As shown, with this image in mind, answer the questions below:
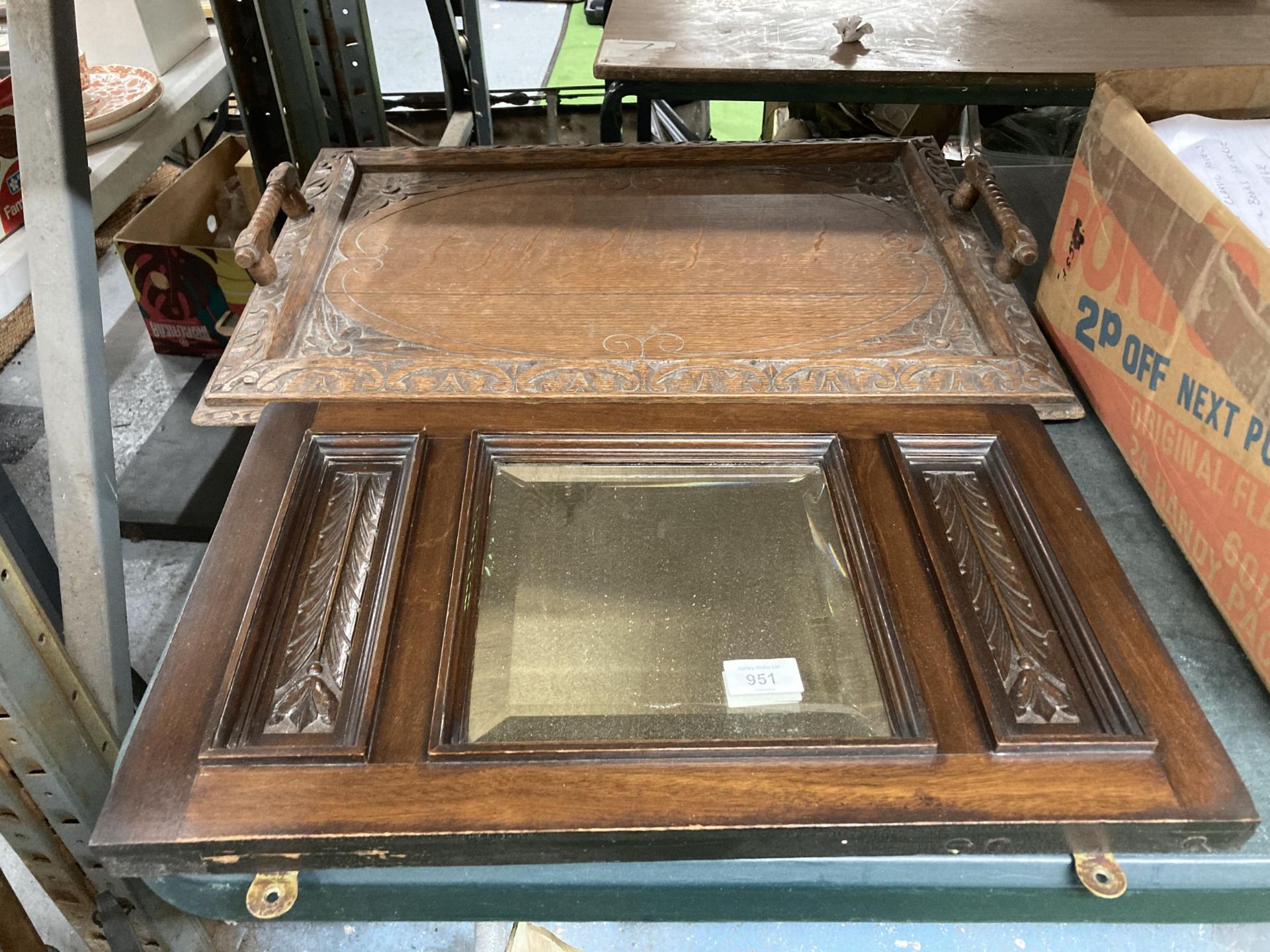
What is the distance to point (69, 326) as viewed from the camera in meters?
0.75

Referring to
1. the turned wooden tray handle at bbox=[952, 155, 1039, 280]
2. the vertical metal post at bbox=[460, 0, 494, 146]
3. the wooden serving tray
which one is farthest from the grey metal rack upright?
the vertical metal post at bbox=[460, 0, 494, 146]

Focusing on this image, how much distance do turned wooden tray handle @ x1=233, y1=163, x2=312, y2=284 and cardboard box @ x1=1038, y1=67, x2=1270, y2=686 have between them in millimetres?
830

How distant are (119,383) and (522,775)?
168 cm

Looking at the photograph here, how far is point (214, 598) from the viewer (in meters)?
0.65

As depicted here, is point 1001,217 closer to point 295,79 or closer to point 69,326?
point 69,326

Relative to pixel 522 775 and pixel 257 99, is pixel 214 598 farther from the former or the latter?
pixel 257 99

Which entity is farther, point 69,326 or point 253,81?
point 253,81

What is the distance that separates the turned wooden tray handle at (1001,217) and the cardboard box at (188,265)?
3.83 feet

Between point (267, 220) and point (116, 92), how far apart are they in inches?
40.2

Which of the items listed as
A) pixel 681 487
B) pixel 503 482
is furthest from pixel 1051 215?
pixel 503 482

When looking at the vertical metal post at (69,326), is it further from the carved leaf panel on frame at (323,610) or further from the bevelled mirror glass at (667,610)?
the bevelled mirror glass at (667,610)

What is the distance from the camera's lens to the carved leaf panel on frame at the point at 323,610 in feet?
1.87

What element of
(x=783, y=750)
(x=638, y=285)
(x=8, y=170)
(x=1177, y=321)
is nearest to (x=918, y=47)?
(x=638, y=285)

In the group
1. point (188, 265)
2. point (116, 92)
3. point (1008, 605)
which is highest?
point (116, 92)
